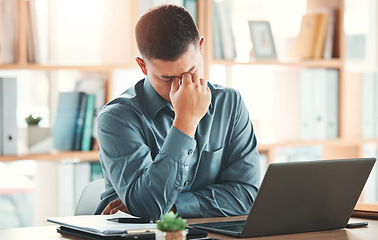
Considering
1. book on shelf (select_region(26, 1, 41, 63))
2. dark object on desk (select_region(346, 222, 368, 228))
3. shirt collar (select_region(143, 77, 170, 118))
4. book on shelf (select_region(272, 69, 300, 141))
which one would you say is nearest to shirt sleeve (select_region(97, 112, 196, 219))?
shirt collar (select_region(143, 77, 170, 118))

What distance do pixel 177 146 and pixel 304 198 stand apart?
1.40 ft

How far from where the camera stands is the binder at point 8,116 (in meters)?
2.92

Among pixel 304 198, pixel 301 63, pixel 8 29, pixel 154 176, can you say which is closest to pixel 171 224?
pixel 304 198

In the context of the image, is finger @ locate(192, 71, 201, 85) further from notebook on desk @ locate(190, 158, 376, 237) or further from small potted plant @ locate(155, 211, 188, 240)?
small potted plant @ locate(155, 211, 188, 240)

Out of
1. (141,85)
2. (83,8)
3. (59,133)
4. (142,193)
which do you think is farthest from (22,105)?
(142,193)

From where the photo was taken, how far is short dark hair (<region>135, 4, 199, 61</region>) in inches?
73.3

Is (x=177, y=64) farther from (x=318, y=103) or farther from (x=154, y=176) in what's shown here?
(x=318, y=103)

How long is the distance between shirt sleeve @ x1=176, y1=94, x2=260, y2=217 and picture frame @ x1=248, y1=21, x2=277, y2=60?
132 cm

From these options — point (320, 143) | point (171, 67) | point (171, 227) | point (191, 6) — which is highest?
point (191, 6)

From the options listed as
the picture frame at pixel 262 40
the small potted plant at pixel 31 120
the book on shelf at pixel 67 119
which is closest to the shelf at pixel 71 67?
the book on shelf at pixel 67 119

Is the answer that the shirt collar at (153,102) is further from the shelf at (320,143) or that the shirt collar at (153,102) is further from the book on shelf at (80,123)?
the shelf at (320,143)

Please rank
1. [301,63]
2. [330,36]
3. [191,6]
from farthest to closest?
[330,36] → [301,63] → [191,6]

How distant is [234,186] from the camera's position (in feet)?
6.37

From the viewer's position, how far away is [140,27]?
6.39 ft
